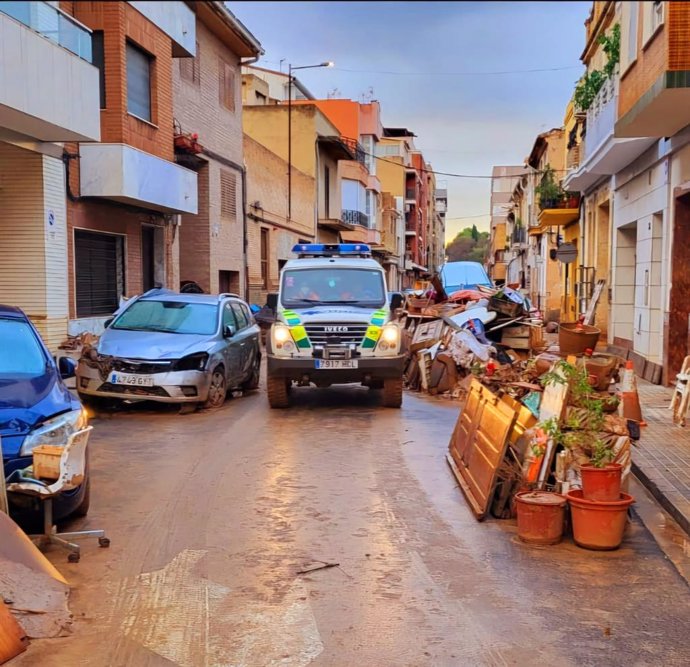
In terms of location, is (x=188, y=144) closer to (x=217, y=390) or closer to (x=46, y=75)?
(x=46, y=75)

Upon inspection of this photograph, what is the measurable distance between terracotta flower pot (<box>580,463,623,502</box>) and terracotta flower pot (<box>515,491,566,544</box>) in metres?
0.22

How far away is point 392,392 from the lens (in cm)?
1173

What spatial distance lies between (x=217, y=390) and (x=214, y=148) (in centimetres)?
1413

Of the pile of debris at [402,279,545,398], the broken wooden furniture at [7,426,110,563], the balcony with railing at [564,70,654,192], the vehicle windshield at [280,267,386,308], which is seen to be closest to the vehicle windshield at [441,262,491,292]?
the balcony with railing at [564,70,654,192]

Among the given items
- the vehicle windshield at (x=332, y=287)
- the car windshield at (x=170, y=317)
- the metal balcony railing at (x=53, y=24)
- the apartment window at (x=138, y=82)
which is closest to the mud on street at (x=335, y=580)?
the car windshield at (x=170, y=317)

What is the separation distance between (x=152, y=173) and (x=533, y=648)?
1593 cm

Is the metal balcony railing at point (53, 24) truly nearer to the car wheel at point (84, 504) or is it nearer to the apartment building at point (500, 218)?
the car wheel at point (84, 504)

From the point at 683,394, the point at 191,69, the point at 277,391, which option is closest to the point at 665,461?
the point at 683,394

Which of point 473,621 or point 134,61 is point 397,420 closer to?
point 473,621

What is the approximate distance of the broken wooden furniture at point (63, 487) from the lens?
5047mm

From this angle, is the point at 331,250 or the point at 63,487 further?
the point at 331,250

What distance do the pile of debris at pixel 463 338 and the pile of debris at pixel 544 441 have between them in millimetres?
5835

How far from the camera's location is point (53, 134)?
46.7ft

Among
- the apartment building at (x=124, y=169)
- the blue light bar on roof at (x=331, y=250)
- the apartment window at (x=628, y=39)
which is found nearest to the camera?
the apartment window at (x=628, y=39)
